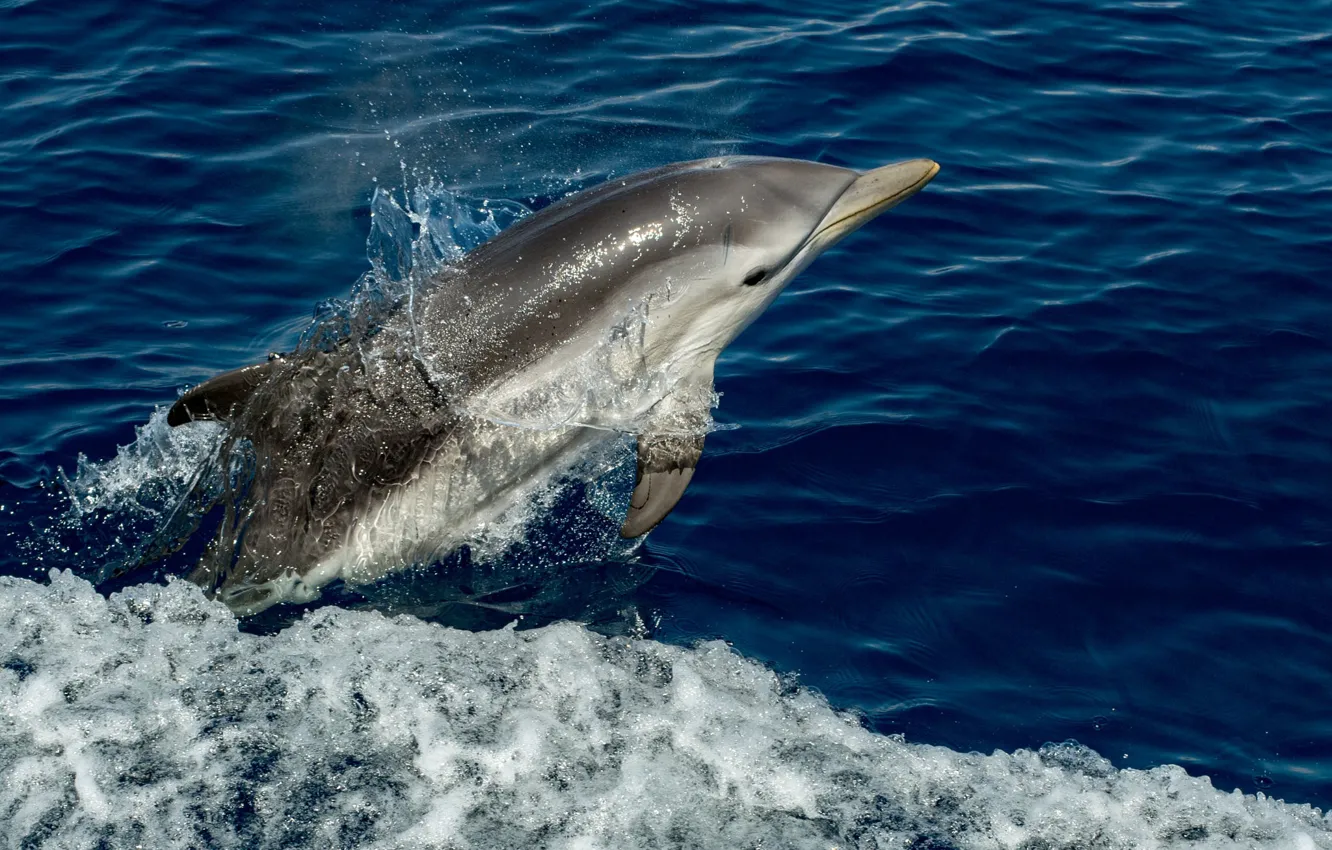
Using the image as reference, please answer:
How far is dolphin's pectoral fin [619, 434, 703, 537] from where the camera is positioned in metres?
8.35

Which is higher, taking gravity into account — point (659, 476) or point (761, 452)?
point (659, 476)

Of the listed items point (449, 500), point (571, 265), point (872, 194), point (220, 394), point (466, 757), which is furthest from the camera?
point (872, 194)

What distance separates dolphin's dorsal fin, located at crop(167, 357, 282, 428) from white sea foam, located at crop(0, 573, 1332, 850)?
3.22ft

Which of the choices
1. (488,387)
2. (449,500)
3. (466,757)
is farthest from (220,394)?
(466,757)

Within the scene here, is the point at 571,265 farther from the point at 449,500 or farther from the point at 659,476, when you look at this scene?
the point at 449,500

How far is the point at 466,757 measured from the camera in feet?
23.2

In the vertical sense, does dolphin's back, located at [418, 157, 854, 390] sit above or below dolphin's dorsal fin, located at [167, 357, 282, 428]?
above

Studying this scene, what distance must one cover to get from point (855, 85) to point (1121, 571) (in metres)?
7.55

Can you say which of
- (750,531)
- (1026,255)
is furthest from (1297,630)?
(1026,255)

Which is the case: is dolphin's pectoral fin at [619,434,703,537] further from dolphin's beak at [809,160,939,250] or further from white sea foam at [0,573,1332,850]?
dolphin's beak at [809,160,939,250]

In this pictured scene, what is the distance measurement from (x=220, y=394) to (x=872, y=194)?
13.1 ft

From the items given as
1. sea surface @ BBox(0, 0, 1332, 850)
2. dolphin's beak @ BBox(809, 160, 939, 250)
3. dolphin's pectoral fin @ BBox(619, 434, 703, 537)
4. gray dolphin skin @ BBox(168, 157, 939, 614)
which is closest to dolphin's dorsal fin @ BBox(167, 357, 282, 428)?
gray dolphin skin @ BBox(168, 157, 939, 614)

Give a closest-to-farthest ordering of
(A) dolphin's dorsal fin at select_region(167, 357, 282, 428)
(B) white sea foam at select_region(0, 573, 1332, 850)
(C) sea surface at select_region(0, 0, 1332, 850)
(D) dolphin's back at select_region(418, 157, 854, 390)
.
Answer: (B) white sea foam at select_region(0, 573, 1332, 850), (C) sea surface at select_region(0, 0, 1332, 850), (D) dolphin's back at select_region(418, 157, 854, 390), (A) dolphin's dorsal fin at select_region(167, 357, 282, 428)

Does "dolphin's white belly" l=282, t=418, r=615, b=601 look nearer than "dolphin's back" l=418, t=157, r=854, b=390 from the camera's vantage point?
No
